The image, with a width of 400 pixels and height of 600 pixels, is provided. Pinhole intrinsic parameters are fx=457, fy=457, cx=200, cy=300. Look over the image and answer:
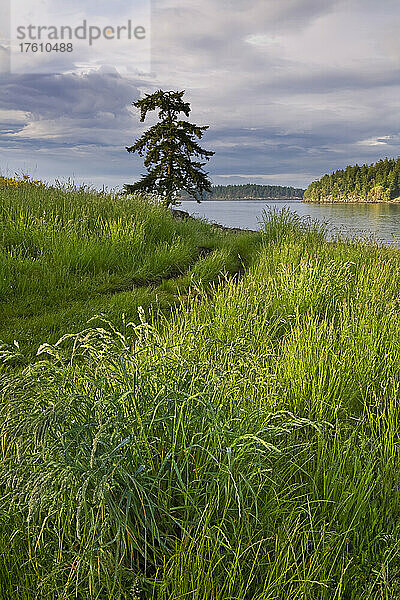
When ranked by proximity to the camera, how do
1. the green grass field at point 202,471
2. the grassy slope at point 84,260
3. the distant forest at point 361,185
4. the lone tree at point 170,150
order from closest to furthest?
the green grass field at point 202,471
the grassy slope at point 84,260
the lone tree at point 170,150
the distant forest at point 361,185

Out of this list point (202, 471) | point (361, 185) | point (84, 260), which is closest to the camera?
point (202, 471)

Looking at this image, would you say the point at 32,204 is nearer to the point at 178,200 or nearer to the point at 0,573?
the point at 0,573

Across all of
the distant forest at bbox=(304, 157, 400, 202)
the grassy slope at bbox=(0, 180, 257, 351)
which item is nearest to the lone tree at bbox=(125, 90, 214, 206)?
the grassy slope at bbox=(0, 180, 257, 351)

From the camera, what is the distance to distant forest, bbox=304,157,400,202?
45438mm

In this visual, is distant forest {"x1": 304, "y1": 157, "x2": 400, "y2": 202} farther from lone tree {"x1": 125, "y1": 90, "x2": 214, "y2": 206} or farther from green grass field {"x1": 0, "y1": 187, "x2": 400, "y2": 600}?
green grass field {"x1": 0, "y1": 187, "x2": 400, "y2": 600}

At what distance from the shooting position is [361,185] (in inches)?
1882

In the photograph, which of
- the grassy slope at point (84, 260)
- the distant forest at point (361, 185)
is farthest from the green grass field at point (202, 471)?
the distant forest at point (361, 185)

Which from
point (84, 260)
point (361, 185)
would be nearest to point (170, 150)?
point (84, 260)

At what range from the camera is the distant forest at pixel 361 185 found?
4544 centimetres

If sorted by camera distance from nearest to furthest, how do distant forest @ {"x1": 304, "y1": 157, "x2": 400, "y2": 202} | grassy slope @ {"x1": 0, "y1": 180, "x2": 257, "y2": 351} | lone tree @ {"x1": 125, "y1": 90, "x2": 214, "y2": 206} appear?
grassy slope @ {"x1": 0, "y1": 180, "x2": 257, "y2": 351} < lone tree @ {"x1": 125, "y1": 90, "x2": 214, "y2": 206} < distant forest @ {"x1": 304, "y1": 157, "x2": 400, "y2": 202}

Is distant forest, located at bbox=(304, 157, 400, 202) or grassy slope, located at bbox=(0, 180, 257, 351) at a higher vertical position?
distant forest, located at bbox=(304, 157, 400, 202)

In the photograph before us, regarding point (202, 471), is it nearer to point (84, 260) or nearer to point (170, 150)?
point (84, 260)

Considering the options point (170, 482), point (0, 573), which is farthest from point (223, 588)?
point (0, 573)

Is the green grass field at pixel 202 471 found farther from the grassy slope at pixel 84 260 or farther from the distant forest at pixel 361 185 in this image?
the distant forest at pixel 361 185
